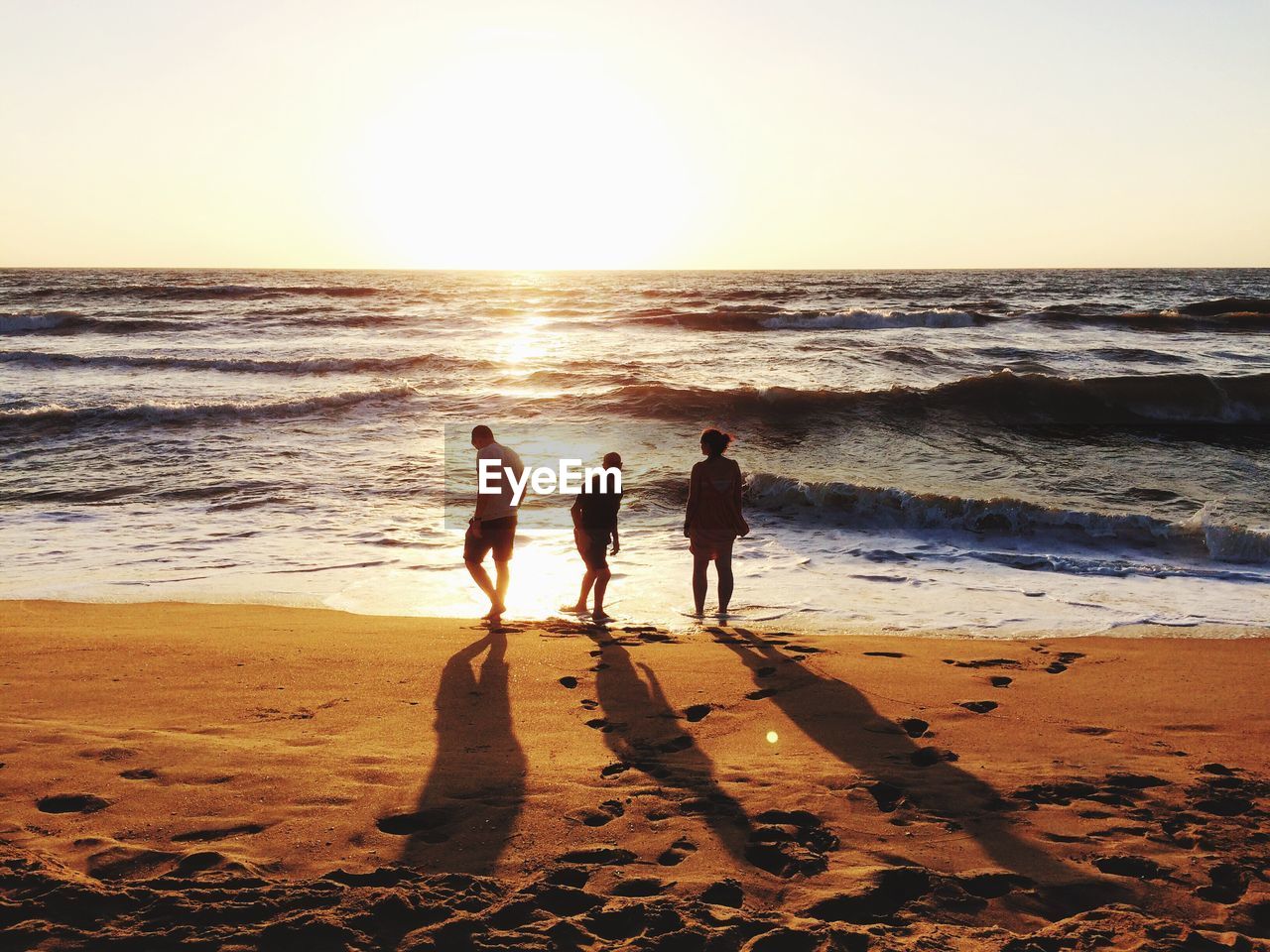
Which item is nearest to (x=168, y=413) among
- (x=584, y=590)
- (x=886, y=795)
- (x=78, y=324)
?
(x=584, y=590)

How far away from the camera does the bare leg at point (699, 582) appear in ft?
27.8

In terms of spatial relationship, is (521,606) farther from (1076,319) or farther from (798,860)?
(1076,319)

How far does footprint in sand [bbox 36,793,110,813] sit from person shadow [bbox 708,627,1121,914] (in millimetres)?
3734

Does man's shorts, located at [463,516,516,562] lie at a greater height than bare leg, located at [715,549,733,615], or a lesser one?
greater

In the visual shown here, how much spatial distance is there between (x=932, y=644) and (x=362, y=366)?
23.3 meters

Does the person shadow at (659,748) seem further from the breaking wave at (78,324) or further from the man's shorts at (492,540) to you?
the breaking wave at (78,324)

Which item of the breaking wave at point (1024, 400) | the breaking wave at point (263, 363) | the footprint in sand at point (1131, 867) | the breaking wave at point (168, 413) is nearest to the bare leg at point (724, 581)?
the footprint in sand at point (1131, 867)

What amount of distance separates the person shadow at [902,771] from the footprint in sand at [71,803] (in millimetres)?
3734

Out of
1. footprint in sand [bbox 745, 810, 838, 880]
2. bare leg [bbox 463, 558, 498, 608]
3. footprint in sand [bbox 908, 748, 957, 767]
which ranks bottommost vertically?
footprint in sand [bbox 908, 748, 957, 767]

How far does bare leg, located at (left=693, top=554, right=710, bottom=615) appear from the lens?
8.48m

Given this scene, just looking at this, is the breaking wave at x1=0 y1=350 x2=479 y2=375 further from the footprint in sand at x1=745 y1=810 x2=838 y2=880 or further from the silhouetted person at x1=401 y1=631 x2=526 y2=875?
the footprint in sand at x1=745 y1=810 x2=838 y2=880

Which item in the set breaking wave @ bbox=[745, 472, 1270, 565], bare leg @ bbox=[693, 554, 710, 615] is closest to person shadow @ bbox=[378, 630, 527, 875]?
bare leg @ bbox=[693, 554, 710, 615]


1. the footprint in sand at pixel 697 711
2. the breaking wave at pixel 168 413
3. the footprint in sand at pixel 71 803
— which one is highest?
the breaking wave at pixel 168 413

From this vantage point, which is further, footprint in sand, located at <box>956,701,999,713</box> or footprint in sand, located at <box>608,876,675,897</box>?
footprint in sand, located at <box>956,701,999,713</box>
